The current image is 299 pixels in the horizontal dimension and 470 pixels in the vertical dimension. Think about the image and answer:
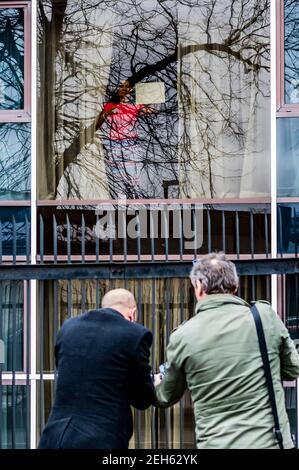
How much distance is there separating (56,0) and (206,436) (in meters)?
5.16

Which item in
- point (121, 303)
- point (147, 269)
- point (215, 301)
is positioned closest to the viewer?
point (215, 301)

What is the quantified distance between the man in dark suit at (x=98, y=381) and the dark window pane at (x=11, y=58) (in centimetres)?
383

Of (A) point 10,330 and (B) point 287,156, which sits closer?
(A) point 10,330

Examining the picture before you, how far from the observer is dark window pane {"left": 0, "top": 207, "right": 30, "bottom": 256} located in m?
6.93

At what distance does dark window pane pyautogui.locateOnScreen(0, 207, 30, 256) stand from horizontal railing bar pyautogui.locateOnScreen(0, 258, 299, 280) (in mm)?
1661

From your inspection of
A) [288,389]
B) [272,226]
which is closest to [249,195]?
[272,226]

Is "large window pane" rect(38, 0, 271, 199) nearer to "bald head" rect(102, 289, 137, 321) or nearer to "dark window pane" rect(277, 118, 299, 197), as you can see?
"dark window pane" rect(277, 118, 299, 197)

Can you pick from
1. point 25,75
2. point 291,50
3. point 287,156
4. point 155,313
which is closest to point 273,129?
point 287,156

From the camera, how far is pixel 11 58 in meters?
7.33

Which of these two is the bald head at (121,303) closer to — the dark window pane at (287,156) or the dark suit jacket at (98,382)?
the dark suit jacket at (98,382)

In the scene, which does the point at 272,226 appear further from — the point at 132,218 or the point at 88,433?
the point at 88,433

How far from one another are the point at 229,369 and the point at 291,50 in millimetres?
4217

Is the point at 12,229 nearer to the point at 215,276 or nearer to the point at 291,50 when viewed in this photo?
the point at 291,50
